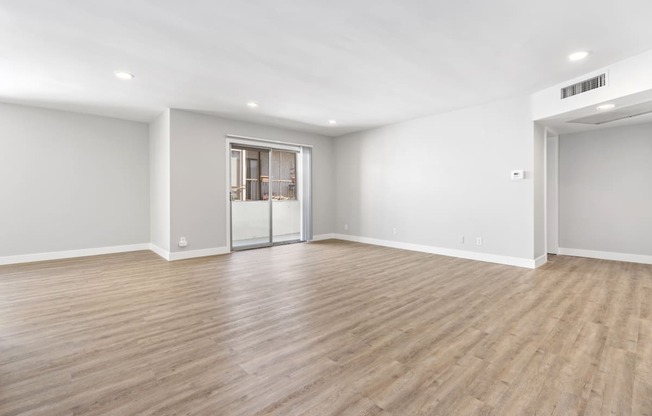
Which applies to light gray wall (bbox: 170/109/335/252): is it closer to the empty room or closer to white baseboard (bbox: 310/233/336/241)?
the empty room

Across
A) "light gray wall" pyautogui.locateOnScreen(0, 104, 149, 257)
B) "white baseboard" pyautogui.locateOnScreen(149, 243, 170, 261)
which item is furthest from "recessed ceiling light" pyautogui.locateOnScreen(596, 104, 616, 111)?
"light gray wall" pyautogui.locateOnScreen(0, 104, 149, 257)

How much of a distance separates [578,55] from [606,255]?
3.86 m

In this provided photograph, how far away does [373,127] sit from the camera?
677 cm

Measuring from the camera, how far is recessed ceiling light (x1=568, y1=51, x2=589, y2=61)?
3225mm

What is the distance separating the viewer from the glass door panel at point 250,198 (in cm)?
624

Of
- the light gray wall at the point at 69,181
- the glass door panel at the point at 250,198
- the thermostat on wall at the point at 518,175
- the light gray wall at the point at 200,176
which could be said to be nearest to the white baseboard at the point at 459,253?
the thermostat on wall at the point at 518,175

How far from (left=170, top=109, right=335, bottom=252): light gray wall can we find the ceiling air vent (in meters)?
5.07

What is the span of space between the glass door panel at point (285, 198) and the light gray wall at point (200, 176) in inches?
32.2

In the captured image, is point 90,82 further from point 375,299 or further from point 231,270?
point 375,299

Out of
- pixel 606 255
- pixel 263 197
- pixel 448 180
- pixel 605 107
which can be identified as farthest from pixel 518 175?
pixel 263 197

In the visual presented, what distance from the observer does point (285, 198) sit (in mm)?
7152

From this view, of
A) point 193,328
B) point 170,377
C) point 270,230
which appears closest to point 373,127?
point 270,230

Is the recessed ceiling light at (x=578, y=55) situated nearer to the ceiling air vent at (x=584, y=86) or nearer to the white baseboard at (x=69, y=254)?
the ceiling air vent at (x=584, y=86)

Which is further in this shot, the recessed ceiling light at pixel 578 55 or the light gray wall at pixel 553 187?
the light gray wall at pixel 553 187
